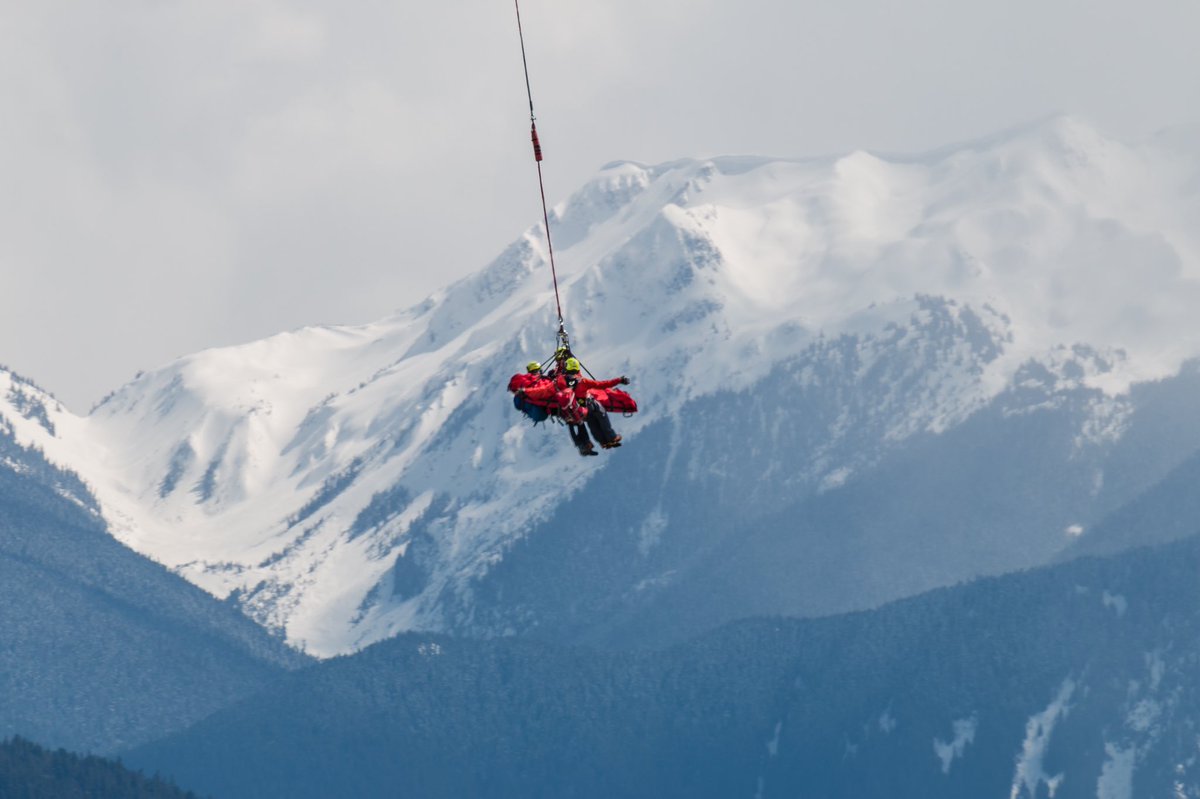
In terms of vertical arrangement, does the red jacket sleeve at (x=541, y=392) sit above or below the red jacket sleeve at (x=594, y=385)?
above

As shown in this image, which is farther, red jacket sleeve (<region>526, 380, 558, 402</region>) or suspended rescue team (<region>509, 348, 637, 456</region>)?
red jacket sleeve (<region>526, 380, 558, 402</region>)

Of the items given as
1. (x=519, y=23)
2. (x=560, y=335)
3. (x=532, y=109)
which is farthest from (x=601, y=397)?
(x=519, y=23)

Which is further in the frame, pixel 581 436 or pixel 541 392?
pixel 581 436

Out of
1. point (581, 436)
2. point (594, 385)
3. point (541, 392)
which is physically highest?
point (541, 392)

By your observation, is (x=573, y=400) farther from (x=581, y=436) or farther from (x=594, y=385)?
(x=581, y=436)

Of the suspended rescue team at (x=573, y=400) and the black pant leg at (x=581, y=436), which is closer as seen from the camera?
the suspended rescue team at (x=573, y=400)

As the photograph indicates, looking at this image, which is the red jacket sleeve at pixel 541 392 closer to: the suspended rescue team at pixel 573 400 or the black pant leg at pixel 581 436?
the suspended rescue team at pixel 573 400

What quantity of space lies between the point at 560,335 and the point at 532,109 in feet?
52.6

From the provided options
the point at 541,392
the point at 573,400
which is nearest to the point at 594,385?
the point at 573,400

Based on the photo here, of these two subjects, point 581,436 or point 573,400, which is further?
point 581,436

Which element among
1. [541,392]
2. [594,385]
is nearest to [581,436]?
[594,385]

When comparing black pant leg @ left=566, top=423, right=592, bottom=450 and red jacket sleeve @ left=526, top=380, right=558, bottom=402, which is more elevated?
red jacket sleeve @ left=526, top=380, right=558, bottom=402

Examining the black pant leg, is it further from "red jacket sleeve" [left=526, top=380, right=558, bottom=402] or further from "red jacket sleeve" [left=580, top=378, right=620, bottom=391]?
"red jacket sleeve" [left=580, top=378, right=620, bottom=391]

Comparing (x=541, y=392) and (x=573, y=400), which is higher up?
(x=541, y=392)
